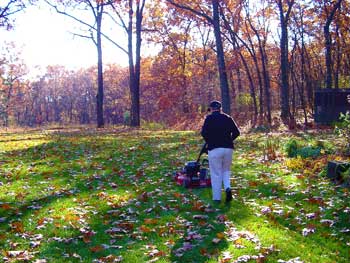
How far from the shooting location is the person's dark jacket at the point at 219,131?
8.31 meters

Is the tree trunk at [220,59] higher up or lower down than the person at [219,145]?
higher up

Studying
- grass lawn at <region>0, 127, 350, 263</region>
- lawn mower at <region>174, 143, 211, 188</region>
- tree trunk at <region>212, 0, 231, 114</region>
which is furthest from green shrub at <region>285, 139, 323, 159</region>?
tree trunk at <region>212, 0, 231, 114</region>

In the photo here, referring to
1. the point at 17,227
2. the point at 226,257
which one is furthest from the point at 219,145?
the point at 17,227

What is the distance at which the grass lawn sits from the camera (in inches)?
231

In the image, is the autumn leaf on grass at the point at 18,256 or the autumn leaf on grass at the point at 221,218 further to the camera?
the autumn leaf on grass at the point at 221,218

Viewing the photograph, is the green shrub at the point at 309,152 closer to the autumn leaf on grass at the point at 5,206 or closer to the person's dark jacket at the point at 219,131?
the person's dark jacket at the point at 219,131

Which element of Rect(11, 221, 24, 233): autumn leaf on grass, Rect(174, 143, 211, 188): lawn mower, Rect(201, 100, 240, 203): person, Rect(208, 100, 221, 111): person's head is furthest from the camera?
Rect(174, 143, 211, 188): lawn mower

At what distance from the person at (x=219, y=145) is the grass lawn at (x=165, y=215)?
0.45 meters

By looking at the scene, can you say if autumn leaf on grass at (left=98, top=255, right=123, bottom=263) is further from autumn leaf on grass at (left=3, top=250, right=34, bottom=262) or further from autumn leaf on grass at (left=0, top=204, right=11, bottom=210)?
autumn leaf on grass at (left=0, top=204, right=11, bottom=210)

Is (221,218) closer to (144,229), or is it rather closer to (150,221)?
(150,221)

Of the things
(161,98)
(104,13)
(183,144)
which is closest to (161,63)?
(161,98)

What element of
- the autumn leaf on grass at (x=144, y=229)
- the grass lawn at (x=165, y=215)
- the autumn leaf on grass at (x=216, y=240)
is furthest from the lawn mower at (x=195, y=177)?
the autumn leaf on grass at (x=216, y=240)

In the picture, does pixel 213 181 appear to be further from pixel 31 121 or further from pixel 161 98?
pixel 31 121

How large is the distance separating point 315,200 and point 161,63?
172 ft
